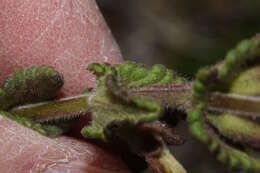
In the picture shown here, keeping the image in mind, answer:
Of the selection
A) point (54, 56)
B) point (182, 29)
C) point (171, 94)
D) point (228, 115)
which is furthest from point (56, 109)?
point (182, 29)

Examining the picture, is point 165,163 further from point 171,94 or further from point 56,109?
point 56,109

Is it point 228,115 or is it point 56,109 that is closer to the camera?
point 228,115

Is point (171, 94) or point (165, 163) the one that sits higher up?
point (171, 94)

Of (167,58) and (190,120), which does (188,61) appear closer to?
(167,58)

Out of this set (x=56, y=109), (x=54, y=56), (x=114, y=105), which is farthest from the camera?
(x=54, y=56)

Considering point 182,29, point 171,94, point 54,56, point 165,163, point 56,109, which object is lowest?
point 165,163

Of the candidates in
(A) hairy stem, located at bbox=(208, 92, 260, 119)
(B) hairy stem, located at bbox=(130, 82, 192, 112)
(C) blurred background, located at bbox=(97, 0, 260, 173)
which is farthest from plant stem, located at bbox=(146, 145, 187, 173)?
(C) blurred background, located at bbox=(97, 0, 260, 173)
